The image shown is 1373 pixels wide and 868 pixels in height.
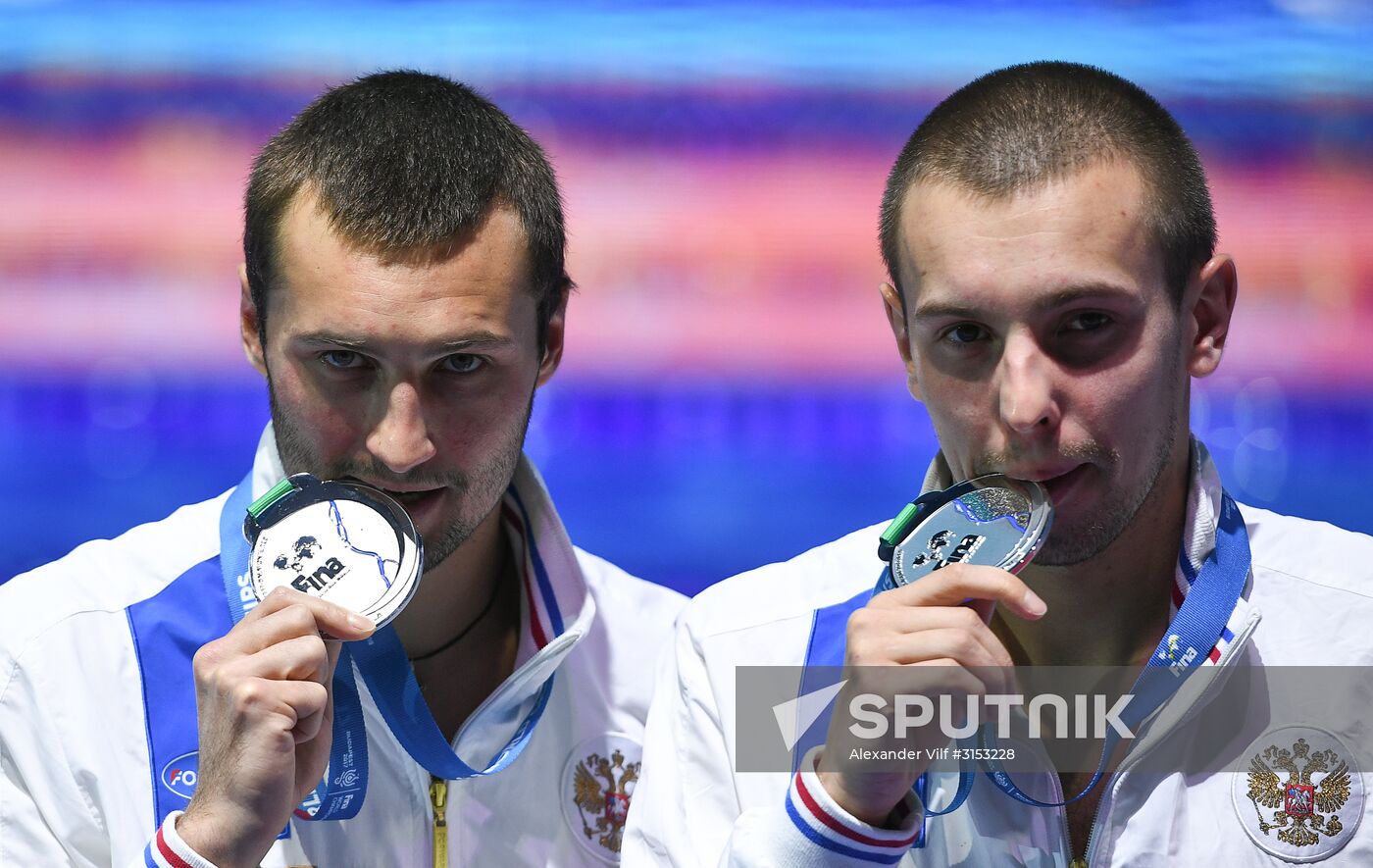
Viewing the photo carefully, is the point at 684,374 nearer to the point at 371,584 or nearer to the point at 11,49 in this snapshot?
the point at 371,584

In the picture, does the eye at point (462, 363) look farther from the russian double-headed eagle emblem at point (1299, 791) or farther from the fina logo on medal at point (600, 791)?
the russian double-headed eagle emblem at point (1299, 791)

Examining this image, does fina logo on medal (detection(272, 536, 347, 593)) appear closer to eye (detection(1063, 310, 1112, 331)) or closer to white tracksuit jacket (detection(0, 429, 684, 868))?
white tracksuit jacket (detection(0, 429, 684, 868))

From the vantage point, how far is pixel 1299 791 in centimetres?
254

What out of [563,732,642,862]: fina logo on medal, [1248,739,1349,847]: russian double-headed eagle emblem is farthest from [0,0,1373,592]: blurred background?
[1248,739,1349,847]: russian double-headed eagle emblem

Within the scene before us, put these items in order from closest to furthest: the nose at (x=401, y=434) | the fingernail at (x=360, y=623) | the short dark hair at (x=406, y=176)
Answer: the fingernail at (x=360, y=623) → the nose at (x=401, y=434) → the short dark hair at (x=406, y=176)

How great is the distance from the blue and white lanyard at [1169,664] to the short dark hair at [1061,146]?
50cm

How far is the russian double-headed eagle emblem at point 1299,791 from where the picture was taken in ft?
8.29

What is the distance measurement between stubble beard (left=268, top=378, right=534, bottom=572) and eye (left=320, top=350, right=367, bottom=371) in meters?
0.14

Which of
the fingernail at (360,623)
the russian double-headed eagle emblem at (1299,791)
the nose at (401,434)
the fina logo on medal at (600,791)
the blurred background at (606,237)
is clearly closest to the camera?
the fingernail at (360,623)

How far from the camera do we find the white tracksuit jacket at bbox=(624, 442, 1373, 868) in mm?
2455

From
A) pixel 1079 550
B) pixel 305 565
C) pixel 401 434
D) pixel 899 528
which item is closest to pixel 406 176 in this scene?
pixel 401 434

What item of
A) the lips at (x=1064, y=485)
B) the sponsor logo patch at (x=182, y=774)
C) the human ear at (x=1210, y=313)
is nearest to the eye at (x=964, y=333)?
the lips at (x=1064, y=485)

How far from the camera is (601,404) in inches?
151

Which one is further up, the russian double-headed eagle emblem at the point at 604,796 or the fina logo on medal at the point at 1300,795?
the fina logo on medal at the point at 1300,795
